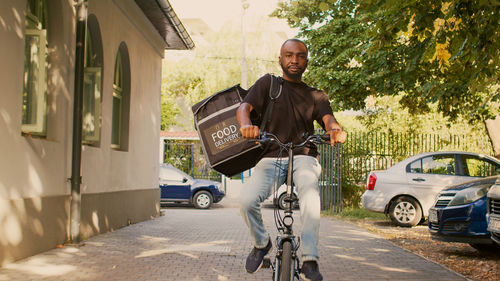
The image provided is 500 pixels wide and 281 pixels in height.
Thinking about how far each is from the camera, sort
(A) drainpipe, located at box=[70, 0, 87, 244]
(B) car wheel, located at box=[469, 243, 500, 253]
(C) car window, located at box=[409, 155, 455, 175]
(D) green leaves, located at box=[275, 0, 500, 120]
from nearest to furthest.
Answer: (D) green leaves, located at box=[275, 0, 500, 120]
(B) car wheel, located at box=[469, 243, 500, 253]
(A) drainpipe, located at box=[70, 0, 87, 244]
(C) car window, located at box=[409, 155, 455, 175]

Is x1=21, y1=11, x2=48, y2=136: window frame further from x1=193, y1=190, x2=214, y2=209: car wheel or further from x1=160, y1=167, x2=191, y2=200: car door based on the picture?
x1=193, y1=190, x2=214, y2=209: car wheel

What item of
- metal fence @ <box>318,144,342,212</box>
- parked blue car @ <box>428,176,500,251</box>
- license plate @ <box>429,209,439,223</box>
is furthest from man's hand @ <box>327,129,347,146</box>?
metal fence @ <box>318,144,342,212</box>

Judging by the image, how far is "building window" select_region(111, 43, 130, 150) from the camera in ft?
42.7

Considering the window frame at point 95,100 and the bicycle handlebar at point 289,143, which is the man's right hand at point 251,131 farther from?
the window frame at point 95,100

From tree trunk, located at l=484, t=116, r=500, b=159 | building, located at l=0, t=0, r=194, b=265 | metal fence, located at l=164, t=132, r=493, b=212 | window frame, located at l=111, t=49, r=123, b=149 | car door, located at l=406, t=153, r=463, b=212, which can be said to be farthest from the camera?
metal fence, located at l=164, t=132, r=493, b=212

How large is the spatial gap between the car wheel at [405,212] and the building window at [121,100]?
637 centimetres

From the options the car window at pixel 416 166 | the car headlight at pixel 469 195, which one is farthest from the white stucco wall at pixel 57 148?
the car window at pixel 416 166

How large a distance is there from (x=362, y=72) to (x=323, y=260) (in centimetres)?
945

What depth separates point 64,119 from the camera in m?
8.84

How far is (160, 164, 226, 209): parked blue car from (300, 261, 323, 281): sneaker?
17089mm

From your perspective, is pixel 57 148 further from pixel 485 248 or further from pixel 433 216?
pixel 485 248

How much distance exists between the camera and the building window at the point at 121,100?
13023 millimetres

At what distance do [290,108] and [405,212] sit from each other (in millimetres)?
9655

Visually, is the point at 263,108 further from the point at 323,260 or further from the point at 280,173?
the point at 323,260
